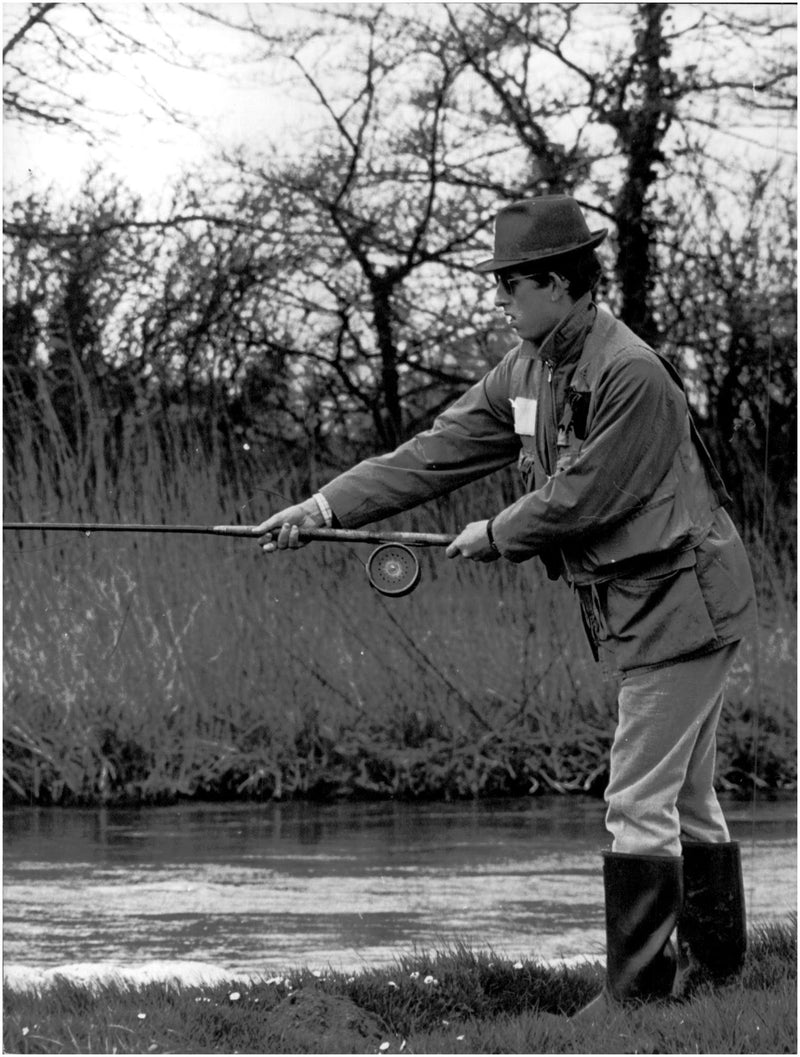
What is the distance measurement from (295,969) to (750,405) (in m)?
4.94

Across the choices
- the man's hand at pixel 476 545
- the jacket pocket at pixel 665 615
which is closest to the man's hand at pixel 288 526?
the man's hand at pixel 476 545

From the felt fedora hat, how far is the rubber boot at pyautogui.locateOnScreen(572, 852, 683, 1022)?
1413mm

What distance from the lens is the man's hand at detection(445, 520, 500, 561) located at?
12.5ft

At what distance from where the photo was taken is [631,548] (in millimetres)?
3658

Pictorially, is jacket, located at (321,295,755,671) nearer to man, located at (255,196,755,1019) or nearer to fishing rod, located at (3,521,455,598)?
man, located at (255,196,755,1019)

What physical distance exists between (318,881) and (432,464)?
1871mm

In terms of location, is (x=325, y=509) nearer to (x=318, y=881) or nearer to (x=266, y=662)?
(x=318, y=881)

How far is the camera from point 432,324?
7676 millimetres

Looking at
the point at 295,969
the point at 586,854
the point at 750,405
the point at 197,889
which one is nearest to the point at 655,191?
the point at 750,405

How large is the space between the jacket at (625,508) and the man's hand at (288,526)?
561 millimetres

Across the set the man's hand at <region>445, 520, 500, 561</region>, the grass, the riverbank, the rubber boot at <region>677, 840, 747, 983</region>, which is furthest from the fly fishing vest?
the riverbank

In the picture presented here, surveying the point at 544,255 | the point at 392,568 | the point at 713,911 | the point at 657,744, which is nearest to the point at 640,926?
the point at 713,911

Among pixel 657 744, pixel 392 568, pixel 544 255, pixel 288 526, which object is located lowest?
pixel 657 744

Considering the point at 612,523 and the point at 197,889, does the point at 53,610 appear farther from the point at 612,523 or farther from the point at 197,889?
the point at 612,523
